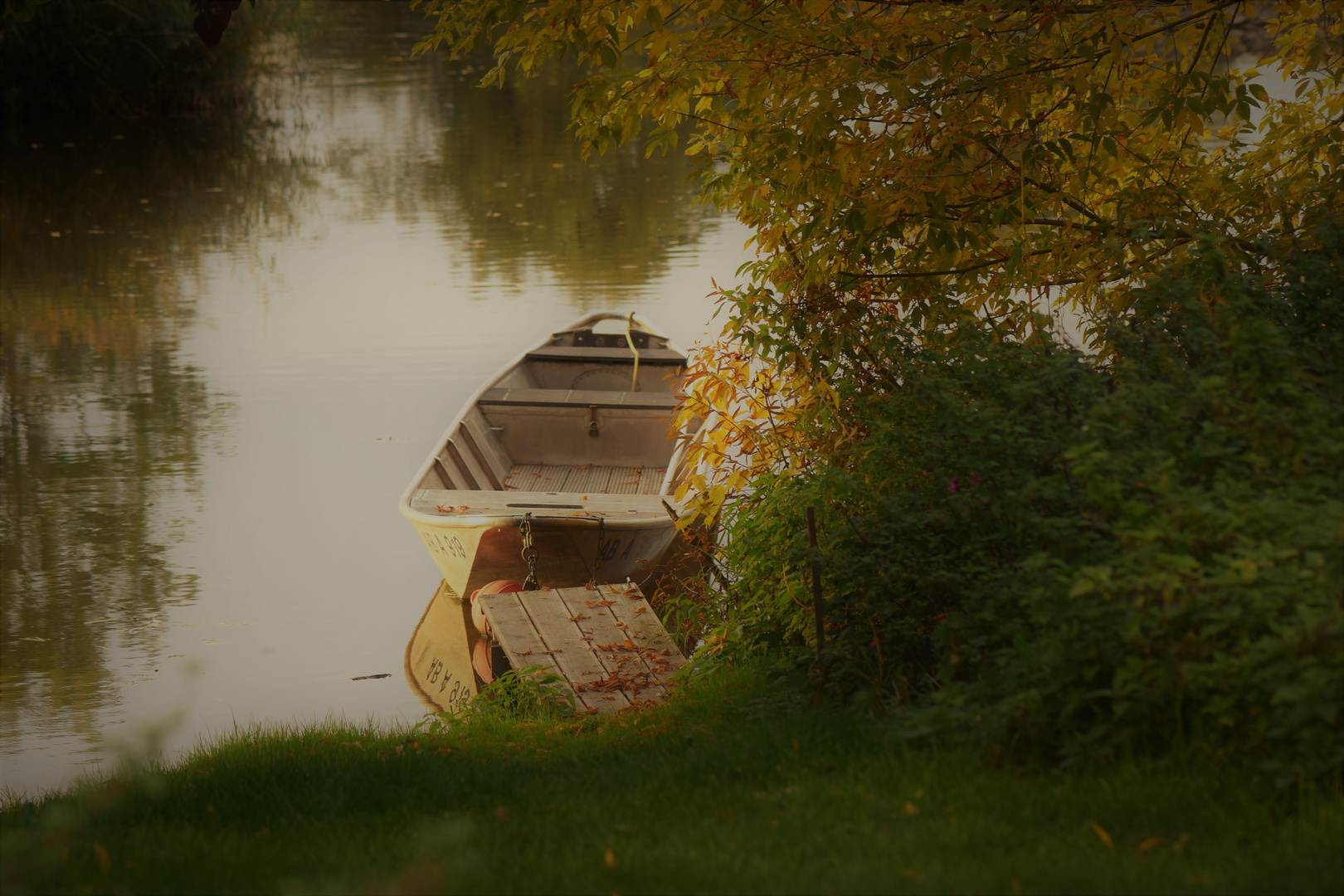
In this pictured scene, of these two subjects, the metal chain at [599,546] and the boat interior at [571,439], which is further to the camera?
the boat interior at [571,439]

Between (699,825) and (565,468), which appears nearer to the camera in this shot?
(699,825)

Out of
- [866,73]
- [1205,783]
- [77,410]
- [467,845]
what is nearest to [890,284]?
[866,73]

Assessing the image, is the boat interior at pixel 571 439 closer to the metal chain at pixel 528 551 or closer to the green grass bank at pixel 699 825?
the metal chain at pixel 528 551

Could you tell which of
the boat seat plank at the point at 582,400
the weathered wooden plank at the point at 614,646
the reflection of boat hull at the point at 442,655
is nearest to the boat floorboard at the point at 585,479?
the boat seat plank at the point at 582,400

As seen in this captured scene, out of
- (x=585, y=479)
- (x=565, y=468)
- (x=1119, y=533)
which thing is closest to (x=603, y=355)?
(x=565, y=468)

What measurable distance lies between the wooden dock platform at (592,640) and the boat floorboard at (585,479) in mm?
2605

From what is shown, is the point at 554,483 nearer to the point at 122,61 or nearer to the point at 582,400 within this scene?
the point at 582,400

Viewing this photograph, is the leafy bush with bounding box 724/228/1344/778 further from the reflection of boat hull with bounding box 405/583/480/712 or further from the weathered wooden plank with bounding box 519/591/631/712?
the reflection of boat hull with bounding box 405/583/480/712

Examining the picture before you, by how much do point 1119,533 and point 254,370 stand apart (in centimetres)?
1248

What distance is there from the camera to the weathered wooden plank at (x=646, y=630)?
21.8 feet

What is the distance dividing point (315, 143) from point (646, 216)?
38.4 feet

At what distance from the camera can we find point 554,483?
10523 millimetres

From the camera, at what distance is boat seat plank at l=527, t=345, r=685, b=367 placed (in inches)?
472

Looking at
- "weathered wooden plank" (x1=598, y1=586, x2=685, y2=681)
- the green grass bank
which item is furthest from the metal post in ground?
"weathered wooden plank" (x1=598, y1=586, x2=685, y2=681)
